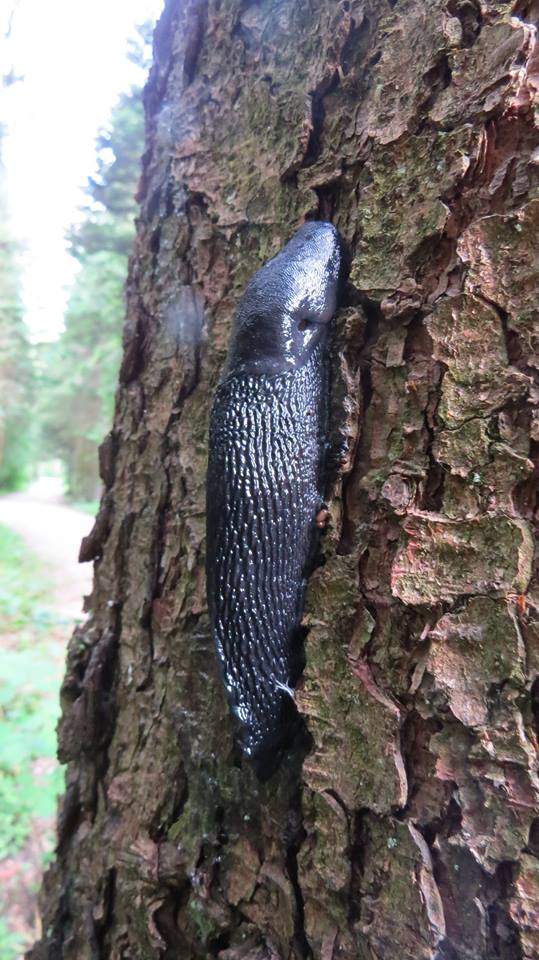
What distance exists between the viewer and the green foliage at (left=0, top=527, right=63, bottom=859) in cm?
369

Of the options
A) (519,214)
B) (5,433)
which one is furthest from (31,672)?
(5,433)

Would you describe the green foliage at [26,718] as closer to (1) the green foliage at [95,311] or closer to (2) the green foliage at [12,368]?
(1) the green foliage at [95,311]

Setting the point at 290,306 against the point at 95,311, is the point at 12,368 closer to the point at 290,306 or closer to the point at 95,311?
the point at 95,311

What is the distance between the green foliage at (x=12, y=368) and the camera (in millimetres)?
16616

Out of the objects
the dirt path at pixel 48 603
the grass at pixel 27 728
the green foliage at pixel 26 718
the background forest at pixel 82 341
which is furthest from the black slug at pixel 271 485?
the background forest at pixel 82 341

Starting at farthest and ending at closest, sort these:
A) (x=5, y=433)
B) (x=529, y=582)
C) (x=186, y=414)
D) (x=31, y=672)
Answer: (x=5, y=433)
(x=31, y=672)
(x=186, y=414)
(x=529, y=582)

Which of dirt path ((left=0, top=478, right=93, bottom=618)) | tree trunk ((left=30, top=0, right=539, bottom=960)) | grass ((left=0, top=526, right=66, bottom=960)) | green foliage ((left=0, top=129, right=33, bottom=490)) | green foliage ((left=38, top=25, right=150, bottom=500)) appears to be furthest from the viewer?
green foliage ((left=0, top=129, right=33, bottom=490))

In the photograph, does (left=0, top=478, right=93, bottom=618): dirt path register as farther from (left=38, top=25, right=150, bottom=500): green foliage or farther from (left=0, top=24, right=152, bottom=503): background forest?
(left=38, top=25, right=150, bottom=500): green foliage

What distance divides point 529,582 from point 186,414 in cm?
76

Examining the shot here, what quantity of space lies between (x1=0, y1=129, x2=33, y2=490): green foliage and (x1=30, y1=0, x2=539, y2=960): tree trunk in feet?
51.7

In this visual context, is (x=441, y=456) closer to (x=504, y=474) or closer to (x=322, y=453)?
(x=504, y=474)

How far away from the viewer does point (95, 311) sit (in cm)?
1077

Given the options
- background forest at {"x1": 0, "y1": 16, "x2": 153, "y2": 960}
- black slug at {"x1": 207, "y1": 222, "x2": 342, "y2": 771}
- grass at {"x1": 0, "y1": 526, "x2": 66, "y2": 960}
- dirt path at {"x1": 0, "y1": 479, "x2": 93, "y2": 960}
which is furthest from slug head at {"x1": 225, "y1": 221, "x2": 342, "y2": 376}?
grass at {"x1": 0, "y1": 526, "x2": 66, "y2": 960}

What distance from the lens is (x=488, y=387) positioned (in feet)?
2.98
